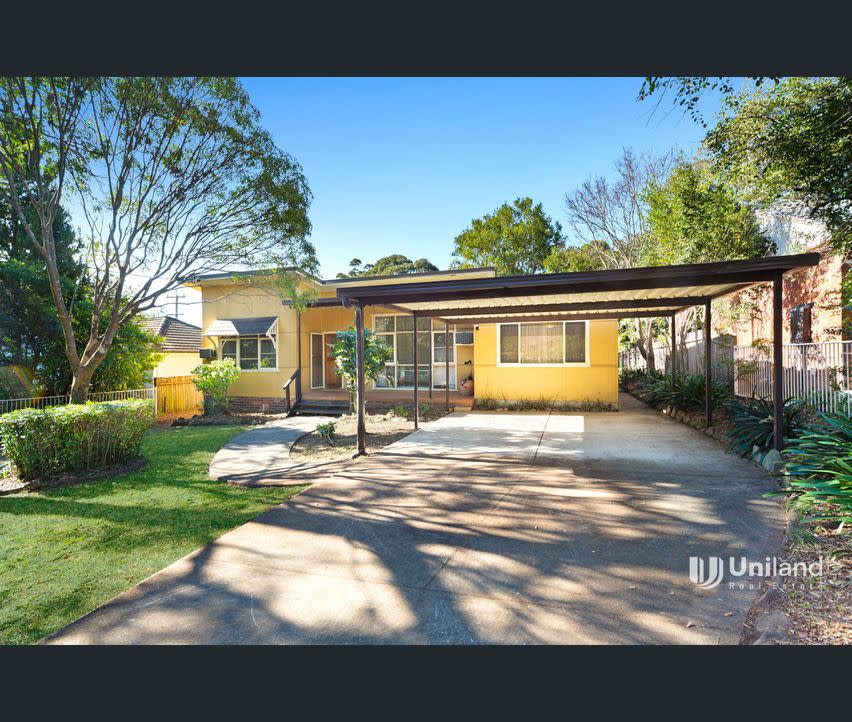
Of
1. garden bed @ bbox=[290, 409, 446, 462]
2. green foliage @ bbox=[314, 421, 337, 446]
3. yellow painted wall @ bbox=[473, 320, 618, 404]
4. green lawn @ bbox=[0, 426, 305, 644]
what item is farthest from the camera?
yellow painted wall @ bbox=[473, 320, 618, 404]

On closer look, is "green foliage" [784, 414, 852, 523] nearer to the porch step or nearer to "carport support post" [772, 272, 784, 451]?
"carport support post" [772, 272, 784, 451]

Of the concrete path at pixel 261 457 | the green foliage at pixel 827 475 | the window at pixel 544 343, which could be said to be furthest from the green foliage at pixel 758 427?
the concrete path at pixel 261 457

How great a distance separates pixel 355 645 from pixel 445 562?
1209 mm

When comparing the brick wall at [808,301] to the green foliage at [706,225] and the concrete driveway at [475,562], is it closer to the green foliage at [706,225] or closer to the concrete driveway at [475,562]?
the green foliage at [706,225]

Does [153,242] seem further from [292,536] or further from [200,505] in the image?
[292,536]

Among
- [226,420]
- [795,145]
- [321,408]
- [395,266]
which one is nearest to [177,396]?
[226,420]

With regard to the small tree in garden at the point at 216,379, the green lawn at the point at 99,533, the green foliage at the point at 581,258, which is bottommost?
the green lawn at the point at 99,533

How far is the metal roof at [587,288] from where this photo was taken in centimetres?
608

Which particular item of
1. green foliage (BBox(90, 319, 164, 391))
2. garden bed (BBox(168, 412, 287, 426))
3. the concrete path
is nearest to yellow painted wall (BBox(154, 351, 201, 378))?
green foliage (BBox(90, 319, 164, 391))

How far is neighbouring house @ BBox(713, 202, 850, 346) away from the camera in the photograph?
31.4 ft

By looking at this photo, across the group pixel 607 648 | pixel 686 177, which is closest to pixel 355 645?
pixel 607 648

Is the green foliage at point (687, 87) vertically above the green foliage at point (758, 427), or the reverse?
the green foliage at point (687, 87)

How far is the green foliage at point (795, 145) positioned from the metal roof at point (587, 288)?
1.62m

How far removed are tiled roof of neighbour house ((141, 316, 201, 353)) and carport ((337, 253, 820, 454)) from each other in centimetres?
1648
